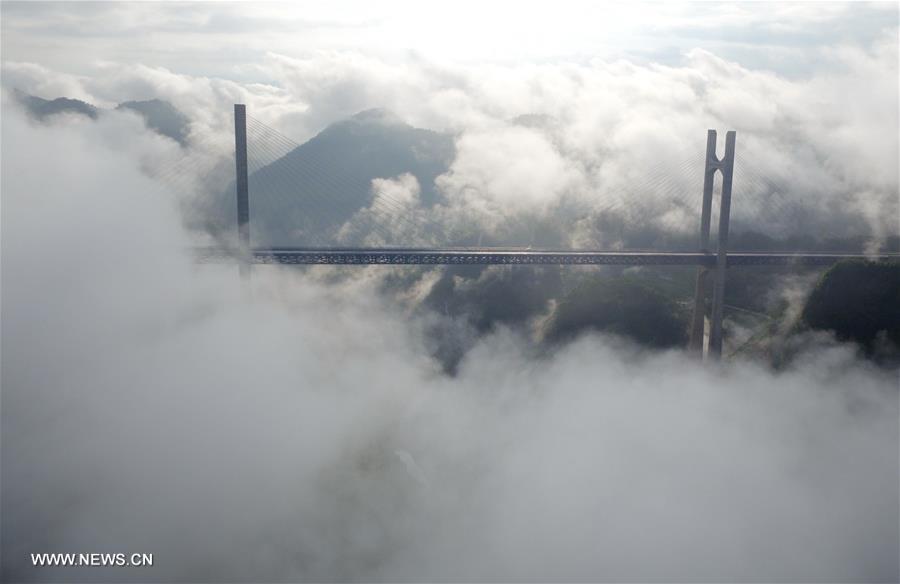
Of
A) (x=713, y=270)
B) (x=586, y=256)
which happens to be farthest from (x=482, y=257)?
(x=713, y=270)

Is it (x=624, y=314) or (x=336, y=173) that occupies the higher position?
(x=336, y=173)

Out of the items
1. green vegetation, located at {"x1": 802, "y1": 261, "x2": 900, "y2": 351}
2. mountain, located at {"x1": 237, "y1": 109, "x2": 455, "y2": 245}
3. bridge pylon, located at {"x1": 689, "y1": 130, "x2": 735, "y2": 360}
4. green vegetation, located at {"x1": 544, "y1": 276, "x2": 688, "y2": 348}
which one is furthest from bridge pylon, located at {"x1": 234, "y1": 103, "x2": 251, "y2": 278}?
green vegetation, located at {"x1": 802, "y1": 261, "x2": 900, "y2": 351}

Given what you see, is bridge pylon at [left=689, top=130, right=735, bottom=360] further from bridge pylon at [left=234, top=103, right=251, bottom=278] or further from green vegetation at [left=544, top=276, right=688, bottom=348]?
bridge pylon at [left=234, top=103, right=251, bottom=278]

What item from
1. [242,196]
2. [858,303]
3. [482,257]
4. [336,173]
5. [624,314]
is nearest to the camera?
[858,303]

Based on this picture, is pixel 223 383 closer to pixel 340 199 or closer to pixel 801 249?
pixel 340 199

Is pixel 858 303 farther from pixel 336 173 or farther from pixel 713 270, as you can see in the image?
pixel 336 173

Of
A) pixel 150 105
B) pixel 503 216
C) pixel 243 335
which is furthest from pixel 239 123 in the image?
pixel 150 105

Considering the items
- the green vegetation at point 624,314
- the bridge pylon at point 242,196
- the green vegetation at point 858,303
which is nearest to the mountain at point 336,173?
the bridge pylon at point 242,196
